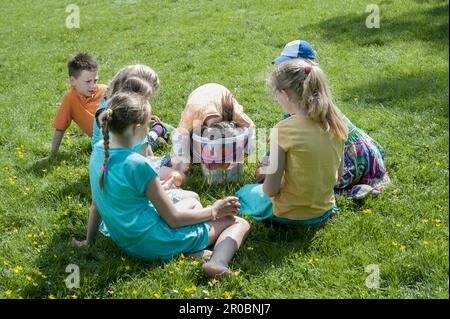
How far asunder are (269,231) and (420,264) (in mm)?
1032

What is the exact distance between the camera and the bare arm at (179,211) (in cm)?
322

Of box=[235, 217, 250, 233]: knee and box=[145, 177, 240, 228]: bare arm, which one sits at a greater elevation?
box=[145, 177, 240, 228]: bare arm

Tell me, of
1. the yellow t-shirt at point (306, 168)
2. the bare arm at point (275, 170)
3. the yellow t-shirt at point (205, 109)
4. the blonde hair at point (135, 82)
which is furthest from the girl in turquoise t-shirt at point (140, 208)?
the yellow t-shirt at point (205, 109)

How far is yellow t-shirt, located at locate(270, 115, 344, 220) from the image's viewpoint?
3.44m

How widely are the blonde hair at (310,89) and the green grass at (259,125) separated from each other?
2.53ft

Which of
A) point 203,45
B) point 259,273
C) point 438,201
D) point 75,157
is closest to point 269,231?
point 259,273

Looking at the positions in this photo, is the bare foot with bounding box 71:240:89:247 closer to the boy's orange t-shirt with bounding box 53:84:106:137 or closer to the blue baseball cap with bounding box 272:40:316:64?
the boy's orange t-shirt with bounding box 53:84:106:137

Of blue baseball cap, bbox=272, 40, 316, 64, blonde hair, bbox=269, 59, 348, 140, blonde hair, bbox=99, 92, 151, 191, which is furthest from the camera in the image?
blue baseball cap, bbox=272, 40, 316, 64

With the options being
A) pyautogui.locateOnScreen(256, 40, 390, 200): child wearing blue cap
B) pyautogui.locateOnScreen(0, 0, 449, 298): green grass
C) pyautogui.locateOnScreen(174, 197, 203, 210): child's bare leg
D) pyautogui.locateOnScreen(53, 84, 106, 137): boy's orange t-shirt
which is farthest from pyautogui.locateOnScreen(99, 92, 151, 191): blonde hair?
pyautogui.locateOnScreen(53, 84, 106, 137): boy's orange t-shirt

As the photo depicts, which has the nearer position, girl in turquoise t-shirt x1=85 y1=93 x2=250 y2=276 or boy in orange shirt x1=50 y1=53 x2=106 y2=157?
girl in turquoise t-shirt x1=85 y1=93 x2=250 y2=276

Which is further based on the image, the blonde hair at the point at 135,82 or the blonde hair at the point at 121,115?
the blonde hair at the point at 135,82

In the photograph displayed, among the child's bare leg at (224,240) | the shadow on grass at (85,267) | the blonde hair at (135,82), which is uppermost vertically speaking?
the blonde hair at (135,82)

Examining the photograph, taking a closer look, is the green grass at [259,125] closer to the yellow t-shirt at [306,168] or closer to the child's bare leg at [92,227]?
the child's bare leg at [92,227]

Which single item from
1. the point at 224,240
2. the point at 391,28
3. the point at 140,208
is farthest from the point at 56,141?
the point at 391,28
